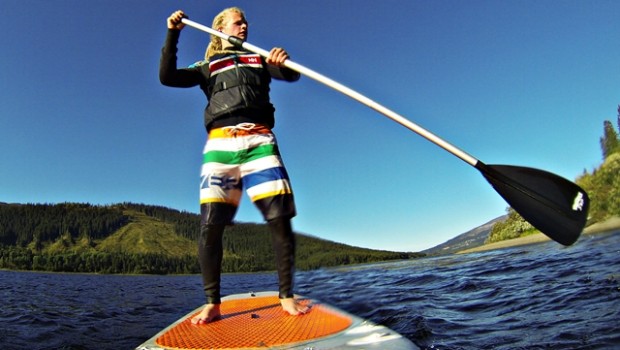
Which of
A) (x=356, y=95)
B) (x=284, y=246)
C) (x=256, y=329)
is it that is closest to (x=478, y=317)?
(x=284, y=246)

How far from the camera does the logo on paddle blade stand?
358cm

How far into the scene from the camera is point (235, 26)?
160 inches

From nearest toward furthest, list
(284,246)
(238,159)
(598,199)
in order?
(284,246), (238,159), (598,199)

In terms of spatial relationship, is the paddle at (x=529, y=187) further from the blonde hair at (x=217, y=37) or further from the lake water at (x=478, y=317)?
the lake water at (x=478, y=317)

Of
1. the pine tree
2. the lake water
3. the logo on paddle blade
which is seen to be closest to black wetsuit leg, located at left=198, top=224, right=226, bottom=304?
the lake water

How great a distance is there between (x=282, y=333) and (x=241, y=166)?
1481mm

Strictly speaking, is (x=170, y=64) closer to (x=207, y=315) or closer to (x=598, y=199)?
(x=207, y=315)

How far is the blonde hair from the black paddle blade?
9.43ft

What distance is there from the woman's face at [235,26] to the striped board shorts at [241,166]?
44.8 inches

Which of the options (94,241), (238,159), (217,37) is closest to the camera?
(238,159)

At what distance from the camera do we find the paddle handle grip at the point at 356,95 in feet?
12.1

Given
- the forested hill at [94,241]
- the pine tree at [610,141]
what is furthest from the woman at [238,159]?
the forested hill at [94,241]

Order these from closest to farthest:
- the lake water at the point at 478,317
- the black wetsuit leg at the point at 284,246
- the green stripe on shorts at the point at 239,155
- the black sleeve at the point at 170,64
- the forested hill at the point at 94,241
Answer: the lake water at the point at 478,317
the black wetsuit leg at the point at 284,246
the green stripe on shorts at the point at 239,155
the black sleeve at the point at 170,64
the forested hill at the point at 94,241

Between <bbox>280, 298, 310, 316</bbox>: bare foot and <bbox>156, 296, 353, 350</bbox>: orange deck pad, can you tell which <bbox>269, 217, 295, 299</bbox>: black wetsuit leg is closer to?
<bbox>280, 298, 310, 316</bbox>: bare foot
